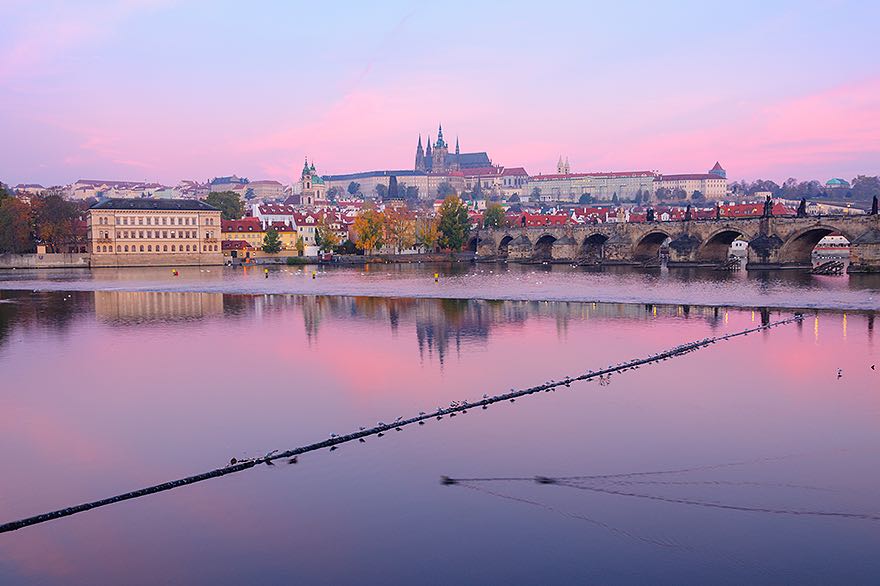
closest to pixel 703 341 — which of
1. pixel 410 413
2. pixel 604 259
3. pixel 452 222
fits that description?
pixel 410 413

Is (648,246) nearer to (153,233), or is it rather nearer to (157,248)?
(157,248)

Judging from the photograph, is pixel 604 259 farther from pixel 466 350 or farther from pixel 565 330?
pixel 466 350

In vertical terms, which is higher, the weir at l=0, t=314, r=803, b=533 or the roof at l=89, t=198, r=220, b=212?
the roof at l=89, t=198, r=220, b=212

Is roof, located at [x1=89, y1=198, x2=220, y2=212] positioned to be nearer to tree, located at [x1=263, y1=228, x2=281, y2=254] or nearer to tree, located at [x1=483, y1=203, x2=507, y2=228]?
tree, located at [x1=263, y1=228, x2=281, y2=254]

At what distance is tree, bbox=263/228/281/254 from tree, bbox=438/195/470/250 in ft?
58.0

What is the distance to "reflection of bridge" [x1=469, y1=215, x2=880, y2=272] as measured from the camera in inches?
1994

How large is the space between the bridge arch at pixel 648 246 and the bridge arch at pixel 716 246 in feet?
17.3

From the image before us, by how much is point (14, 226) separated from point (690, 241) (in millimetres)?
59341

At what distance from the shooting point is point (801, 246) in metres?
58.2

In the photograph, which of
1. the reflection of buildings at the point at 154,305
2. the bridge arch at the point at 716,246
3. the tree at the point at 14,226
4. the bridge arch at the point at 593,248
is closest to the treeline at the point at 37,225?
the tree at the point at 14,226

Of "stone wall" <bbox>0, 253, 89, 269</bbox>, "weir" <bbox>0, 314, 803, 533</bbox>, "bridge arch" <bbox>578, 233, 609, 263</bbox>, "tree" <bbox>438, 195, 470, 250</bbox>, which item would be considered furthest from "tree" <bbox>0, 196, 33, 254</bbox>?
"weir" <bbox>0, 314, 803, 533</bbox>

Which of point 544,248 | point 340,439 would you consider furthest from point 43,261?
point 340,439

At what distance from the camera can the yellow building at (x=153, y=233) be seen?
79750 millimetres

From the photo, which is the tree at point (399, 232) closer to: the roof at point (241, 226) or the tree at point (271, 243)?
the tree at point (271, 243)
